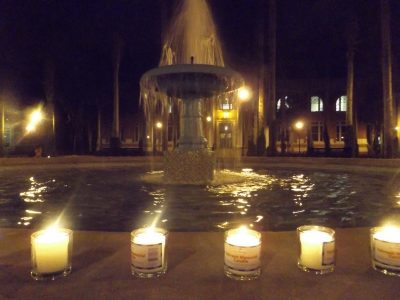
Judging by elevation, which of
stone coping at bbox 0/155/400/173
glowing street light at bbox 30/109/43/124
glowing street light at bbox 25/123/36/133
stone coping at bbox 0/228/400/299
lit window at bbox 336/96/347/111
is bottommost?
stone coping at bbox 0/228/400/299

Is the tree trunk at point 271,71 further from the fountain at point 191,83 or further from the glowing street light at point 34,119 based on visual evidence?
the glowing street light at point 34,119

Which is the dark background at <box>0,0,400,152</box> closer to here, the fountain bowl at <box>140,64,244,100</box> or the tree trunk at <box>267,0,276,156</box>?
the tree trunk at <box>267,0,276,156</box>

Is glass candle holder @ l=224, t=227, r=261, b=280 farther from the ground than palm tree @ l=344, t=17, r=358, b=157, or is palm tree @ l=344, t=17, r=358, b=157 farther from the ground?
palm tree @ l=344, t=17, r=358, b=157

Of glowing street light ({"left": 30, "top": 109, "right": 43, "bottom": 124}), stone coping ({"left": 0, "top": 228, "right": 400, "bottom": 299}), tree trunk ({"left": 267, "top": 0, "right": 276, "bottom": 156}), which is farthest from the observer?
glowing street light ({"left": 30, "top": 109, "right": 43, "bottom": 124})

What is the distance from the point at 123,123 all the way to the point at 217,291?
42.8 meters

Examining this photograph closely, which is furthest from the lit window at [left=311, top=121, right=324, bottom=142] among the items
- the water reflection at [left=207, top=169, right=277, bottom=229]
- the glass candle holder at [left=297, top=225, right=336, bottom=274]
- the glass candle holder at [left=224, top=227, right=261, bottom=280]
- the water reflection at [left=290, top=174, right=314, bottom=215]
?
the glass candle holder at [left=224, top=227, right=261, bottom=280]

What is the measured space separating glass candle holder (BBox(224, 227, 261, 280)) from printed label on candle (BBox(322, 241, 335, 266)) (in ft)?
1.58

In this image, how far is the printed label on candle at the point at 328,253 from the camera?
109 inches

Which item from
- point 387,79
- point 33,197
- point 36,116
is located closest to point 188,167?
point 33,197

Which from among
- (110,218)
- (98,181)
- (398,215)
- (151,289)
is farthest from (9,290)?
(98,181)

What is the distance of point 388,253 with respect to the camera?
9.09 ft

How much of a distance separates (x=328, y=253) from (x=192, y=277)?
1013 mm

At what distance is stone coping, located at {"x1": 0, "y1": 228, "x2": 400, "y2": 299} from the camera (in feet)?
8.26

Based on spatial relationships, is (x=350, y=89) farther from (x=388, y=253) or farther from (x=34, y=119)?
(x=388, y=253)
